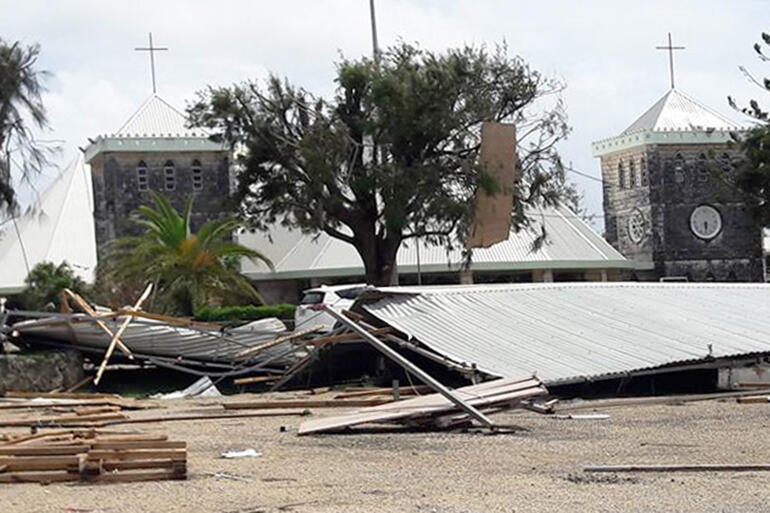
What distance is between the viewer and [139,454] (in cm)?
1376

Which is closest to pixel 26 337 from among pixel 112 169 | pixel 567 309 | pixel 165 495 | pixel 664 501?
pixel 567 309

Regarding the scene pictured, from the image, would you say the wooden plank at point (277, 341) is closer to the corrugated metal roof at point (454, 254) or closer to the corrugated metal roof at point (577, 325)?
the corrugated metal roof at point (577, 325)

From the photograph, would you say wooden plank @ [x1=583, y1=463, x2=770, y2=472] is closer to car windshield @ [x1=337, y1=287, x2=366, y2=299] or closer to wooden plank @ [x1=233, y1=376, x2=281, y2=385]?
wooden plank @ [x1=233, y1=376, x2=281, y2=385]

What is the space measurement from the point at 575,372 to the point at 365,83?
20.6 m

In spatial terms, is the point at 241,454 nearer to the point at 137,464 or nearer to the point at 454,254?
the point at 137,464

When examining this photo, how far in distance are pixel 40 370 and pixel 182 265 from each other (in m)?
15.4

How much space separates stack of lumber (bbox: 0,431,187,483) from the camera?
13414 mm

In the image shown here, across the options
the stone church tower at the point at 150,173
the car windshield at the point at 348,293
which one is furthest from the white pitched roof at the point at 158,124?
the car windshield at the point at 348,293

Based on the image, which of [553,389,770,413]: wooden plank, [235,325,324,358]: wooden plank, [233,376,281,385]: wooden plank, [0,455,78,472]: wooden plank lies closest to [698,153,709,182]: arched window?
[235,325,324,358]: wooden plank

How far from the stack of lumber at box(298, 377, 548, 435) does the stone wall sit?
1121 cm

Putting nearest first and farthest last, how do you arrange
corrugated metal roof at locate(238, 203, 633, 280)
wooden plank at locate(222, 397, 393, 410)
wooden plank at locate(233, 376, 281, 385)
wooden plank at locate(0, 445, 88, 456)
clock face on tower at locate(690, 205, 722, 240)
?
wooden plank at locate(0, 445, 88, 456) < wooden plank at locate(222, 397, 393, 410) < wooden plank at locate(233, 376, 281, 385) < corrugated metal roof at locate(238, 203, 633, 280) < clock face on tower at locate(690, 205, 722, 240)

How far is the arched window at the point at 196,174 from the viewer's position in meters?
65.1

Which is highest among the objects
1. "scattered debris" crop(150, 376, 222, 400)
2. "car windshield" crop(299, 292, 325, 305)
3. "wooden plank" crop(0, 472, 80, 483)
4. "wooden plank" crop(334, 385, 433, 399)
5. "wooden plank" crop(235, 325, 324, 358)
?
"car windshield" crop(299, 292, 325, 305)

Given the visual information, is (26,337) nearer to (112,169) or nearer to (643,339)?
(643,339)
